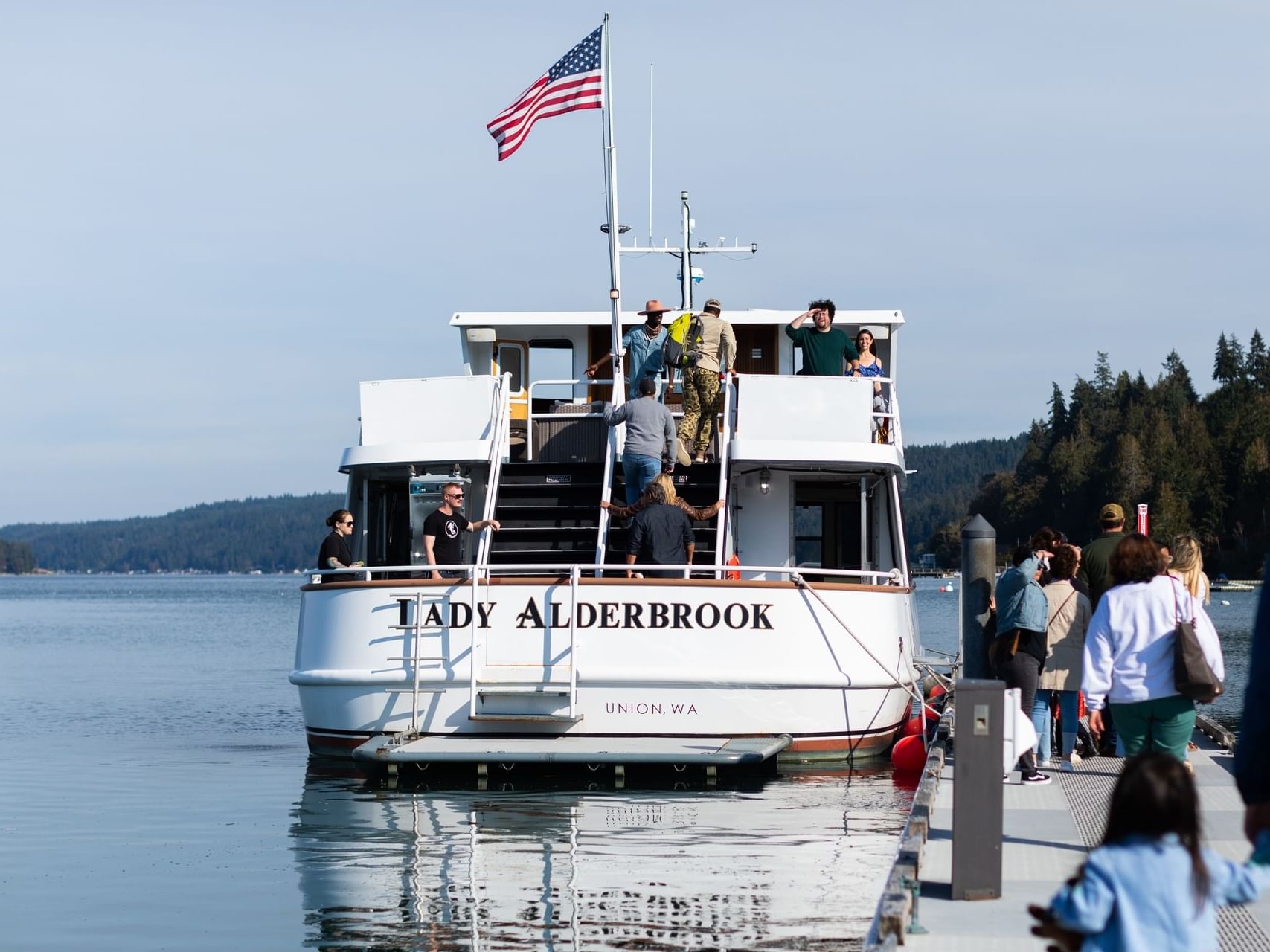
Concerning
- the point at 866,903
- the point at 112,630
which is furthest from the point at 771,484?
the point at 112,630

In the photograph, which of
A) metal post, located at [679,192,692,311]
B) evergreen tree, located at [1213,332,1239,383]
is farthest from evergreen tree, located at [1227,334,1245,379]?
metal post, located at [679,192,692,311]

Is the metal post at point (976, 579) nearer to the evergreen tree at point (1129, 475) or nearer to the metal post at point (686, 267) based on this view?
the metal post at point (686, 267)

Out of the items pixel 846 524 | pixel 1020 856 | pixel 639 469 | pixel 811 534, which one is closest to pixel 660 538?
pixel 639 469

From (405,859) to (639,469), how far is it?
5.24 m

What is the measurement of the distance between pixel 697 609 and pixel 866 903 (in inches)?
170

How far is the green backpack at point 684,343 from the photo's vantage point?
Result: 16188 millimetres

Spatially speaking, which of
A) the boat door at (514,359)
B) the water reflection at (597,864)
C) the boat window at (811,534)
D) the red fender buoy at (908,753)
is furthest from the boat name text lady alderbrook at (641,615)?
the boat door at (514,359)

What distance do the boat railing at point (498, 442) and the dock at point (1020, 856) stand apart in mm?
5343

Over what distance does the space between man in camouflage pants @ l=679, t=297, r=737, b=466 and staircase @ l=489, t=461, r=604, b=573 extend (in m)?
1.03

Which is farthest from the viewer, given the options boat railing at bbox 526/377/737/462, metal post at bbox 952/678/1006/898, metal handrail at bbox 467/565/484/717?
boat railing at bbox 526/377/737/462

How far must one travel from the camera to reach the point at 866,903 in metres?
9.66

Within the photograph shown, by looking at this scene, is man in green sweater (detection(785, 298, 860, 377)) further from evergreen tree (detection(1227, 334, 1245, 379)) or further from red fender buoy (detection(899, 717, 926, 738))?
evergreen tree (detection(1227, 334, 1245, 379))

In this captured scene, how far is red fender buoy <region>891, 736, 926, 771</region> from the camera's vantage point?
14.9 metres

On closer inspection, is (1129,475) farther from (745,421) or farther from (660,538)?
(660,538)
